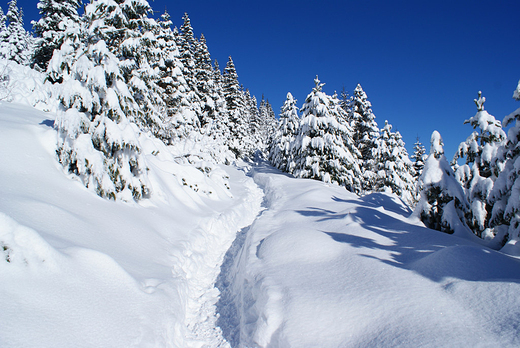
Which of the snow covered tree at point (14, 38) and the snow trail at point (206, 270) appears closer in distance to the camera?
the snow trail at point (206, 270)

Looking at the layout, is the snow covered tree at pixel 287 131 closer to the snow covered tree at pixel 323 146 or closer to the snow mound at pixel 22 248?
the snow covered tree at pixel 323 146

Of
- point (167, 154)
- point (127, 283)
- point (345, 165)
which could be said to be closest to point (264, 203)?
point (167, 154)

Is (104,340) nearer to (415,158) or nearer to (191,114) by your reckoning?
(191,114)

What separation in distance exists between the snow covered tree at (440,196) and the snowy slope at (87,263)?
23.4 ft

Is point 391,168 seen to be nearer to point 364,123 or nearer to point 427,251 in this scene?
point 364,123

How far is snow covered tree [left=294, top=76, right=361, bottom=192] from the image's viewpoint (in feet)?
71.1

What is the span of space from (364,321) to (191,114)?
22149 millimetres

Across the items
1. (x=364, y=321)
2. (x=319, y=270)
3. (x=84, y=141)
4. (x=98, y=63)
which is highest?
(x=98, y=63)

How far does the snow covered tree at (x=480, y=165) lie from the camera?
8234mm

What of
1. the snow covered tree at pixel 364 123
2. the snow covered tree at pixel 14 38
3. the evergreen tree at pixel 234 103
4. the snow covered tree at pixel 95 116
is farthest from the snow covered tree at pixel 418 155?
the snow covered tree at pixel 14 38

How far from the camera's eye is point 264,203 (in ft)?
56.0

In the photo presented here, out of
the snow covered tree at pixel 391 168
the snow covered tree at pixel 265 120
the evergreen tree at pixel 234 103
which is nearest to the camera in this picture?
the snow covered tree at pixel 391 168

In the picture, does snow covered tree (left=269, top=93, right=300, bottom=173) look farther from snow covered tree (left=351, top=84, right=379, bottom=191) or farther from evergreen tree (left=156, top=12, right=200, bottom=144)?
evergreen tree (left=156, top=12, right=200, bottom=144)

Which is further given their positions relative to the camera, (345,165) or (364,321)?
(345,165)
